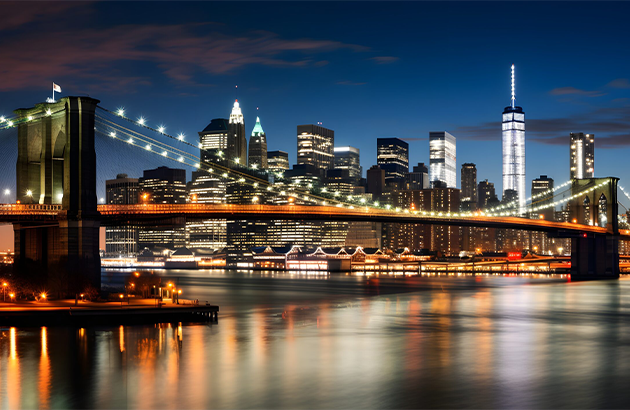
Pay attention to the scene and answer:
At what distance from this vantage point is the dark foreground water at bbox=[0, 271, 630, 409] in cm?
2461

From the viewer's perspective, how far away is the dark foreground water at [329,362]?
80.7 ft

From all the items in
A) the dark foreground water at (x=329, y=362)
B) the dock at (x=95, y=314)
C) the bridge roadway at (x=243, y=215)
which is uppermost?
the bridge roadway at (x=243, y=215)

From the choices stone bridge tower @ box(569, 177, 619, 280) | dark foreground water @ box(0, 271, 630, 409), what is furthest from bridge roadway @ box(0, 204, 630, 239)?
dark foreground water @ box(0, 271, 630, 409)

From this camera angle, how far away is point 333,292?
7419cm

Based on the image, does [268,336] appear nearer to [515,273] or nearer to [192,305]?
[192,305]

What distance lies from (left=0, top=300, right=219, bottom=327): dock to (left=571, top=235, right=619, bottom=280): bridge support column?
66532mm

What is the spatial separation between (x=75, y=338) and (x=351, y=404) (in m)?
16.5

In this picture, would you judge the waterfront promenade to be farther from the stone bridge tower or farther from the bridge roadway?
the stone bridge tower

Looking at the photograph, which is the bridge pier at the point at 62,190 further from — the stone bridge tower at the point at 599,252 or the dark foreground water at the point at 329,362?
the stone bridge tower at the point at 599,252

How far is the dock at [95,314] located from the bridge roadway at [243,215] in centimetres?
709

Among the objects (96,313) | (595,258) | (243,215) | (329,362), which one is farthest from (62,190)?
(595,258)

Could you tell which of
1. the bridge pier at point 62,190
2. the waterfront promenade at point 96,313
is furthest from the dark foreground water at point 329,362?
the bridge pier at point 62,190

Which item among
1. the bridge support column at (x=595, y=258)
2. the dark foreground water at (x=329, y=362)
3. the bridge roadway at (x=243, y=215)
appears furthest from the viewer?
the bridge support column at (x=595, y=258)

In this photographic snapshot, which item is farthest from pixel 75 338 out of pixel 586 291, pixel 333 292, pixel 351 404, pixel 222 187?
pixel 222 187
